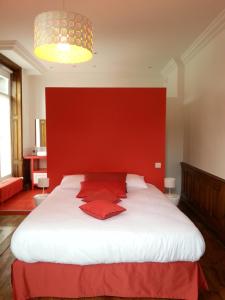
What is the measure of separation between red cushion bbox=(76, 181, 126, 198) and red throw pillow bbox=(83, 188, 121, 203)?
111 mm

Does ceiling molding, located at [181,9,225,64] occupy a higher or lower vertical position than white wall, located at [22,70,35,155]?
higher

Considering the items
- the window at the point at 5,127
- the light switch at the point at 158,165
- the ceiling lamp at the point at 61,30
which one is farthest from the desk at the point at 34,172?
the ceiling lamp at the point at 61,30

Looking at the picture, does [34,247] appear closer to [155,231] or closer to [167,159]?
[155,231]

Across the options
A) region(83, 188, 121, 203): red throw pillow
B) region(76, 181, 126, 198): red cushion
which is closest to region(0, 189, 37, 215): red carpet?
region(76, 181, 126, 198): red cushion

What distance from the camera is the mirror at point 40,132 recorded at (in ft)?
20.2

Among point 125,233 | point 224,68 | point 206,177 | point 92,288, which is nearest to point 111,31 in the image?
point 224,68

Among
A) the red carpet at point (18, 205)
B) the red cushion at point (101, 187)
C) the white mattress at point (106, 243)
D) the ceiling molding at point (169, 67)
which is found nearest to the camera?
the white mattress at point (106, 243)

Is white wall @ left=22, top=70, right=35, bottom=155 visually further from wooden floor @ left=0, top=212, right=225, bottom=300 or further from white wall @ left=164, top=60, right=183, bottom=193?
white wall @ left=164, top=60, right=183, bottom=193

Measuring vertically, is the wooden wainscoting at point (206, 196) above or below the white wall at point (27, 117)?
below

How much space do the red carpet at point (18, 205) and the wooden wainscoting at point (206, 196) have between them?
2.82 metres

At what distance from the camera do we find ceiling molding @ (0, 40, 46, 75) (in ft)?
13.4

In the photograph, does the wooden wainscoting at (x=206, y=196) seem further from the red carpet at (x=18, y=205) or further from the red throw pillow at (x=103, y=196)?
the red carpet at (x=18, y=205)

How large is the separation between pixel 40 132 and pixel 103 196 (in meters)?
3.93

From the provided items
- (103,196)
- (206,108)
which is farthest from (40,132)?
(206,108)
